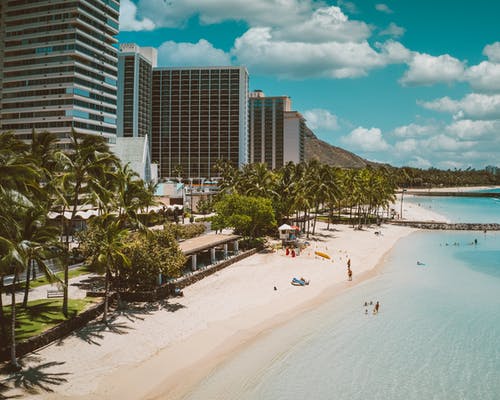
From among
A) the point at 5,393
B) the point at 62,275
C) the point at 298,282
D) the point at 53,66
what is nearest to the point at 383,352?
the point at 298,282

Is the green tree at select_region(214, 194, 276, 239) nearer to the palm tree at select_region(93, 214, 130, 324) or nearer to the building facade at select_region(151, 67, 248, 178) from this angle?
the palm tree at select_region(93, 214, 130, 324)

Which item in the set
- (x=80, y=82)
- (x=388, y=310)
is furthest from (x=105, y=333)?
(x=80, y=82)

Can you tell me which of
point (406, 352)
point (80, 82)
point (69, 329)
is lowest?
point (406, 352)

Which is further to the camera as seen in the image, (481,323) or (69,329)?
(481,323)

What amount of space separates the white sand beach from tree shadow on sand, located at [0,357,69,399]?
215 mm

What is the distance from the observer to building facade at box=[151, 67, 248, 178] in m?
164

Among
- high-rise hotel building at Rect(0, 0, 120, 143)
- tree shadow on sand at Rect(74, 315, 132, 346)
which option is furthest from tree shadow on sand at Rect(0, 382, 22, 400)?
high-rise hotel building at Rect(0, 0, 120, 143)

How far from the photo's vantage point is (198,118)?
166m

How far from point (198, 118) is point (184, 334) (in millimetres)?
147894

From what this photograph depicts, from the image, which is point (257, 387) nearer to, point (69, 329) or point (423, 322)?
point (69, 329)

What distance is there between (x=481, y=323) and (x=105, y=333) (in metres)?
25.8

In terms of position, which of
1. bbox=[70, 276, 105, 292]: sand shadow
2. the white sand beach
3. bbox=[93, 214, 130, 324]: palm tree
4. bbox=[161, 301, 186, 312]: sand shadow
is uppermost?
bbox=[93, 214, 130, 324]: palm tree

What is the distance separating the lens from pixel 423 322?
30016 mm

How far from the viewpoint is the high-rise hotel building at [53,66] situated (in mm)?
78625
